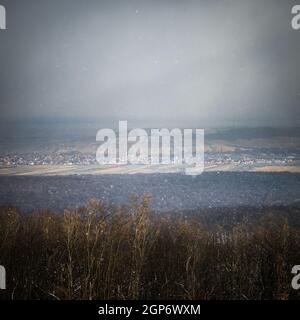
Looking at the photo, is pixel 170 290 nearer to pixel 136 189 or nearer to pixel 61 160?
pixel 136 189

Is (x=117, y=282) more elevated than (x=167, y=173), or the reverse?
(x=167, y=173)

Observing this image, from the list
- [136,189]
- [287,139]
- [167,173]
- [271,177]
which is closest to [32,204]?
[136,189]

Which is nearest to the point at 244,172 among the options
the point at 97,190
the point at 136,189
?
the point at 136,189

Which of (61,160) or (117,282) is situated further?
(61,160)
